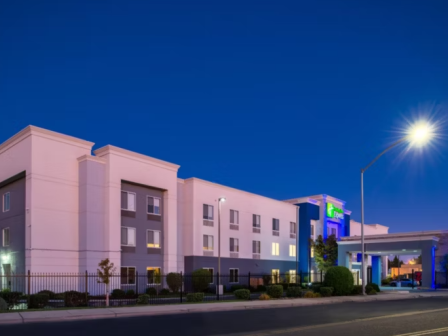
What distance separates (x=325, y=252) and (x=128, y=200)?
3030 cm

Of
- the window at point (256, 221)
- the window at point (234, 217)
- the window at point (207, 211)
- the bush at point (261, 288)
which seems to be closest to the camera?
the bush at point (261, 288)

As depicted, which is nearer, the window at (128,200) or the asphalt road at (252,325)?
the asphalt road at (252,325)

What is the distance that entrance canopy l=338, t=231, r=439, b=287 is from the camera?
51969 millimetres

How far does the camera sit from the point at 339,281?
3600 cm

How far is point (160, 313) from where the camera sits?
76.4 ft

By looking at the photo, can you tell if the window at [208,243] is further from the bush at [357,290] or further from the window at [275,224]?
the bush at [357,290]

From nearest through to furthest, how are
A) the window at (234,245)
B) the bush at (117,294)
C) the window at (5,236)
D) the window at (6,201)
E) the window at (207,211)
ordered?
1. the bush at (117,294)
2. the window at (5,236)
3. the window at (6,201)
4. the window at (207,211)
5. the window at (234,245)

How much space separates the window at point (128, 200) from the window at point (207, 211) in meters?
9.32

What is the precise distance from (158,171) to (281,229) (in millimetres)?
22388

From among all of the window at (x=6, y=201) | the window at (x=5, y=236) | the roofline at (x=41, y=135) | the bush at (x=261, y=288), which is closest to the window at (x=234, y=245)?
the bush at (x=261, y=288)

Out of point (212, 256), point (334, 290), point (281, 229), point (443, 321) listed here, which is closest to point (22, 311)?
point (443, 321)

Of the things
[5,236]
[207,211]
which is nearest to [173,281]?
[207,211]

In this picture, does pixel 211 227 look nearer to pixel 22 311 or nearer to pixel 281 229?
pixel 281 229

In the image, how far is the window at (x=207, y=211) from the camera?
168ft
